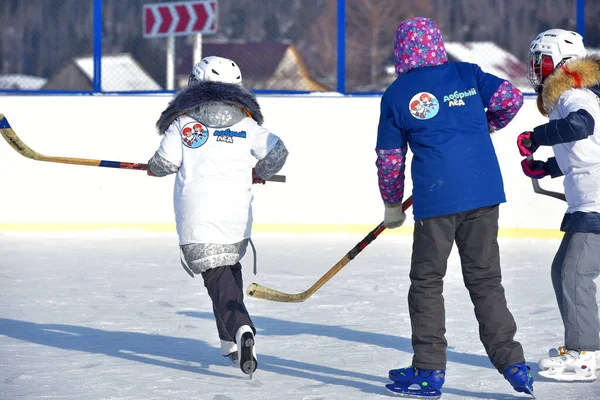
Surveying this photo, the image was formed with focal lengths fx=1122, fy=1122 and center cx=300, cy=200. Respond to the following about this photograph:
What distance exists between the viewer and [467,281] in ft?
10.3

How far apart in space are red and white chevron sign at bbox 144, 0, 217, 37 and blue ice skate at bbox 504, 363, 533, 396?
21.6 feet

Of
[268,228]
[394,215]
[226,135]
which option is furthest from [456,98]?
[268,228]

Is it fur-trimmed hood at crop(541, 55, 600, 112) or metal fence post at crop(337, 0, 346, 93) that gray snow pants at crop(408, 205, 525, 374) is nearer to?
fur-trimmed hood at crop(541, 55, 600, 112)

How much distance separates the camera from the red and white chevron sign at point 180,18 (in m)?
9.27

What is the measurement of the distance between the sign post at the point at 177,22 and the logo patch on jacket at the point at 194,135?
5.82 metres

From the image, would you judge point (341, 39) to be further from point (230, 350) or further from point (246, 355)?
point (246, 355)

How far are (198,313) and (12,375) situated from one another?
1164mm

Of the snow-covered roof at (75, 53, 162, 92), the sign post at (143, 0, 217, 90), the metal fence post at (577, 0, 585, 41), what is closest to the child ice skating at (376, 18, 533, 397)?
the metal fence post at (577, 0, 585, 41)

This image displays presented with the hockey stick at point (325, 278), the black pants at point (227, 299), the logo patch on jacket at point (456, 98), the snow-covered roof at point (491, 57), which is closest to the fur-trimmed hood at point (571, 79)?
the logo patch on jacket at point (456, 98)

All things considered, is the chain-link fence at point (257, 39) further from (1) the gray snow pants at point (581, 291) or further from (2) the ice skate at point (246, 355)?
(2) the ice skate at point (246, 355)

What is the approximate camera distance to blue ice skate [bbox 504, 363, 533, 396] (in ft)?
10.0

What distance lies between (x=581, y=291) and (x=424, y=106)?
79 centimetres

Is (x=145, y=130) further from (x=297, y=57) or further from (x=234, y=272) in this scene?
(x=234, y=272)

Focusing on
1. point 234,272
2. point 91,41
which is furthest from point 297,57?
point 234,272
